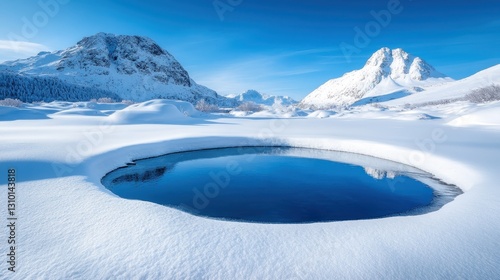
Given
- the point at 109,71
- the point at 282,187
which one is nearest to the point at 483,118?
the point at 282,187

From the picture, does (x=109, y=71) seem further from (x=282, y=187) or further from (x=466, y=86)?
(x=466, y=86)

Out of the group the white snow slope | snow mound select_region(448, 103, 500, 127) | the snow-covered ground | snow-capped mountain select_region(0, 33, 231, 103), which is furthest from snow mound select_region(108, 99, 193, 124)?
snow-capped mountain select_region(0, 33, 231, 103)

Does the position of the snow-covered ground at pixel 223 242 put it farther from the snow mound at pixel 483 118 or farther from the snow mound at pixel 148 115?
the snow mound at pixel 148 115

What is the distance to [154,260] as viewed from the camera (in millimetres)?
3229

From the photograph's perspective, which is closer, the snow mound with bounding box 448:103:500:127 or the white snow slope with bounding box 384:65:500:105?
the snow mound with bounding box 448:103:500:127

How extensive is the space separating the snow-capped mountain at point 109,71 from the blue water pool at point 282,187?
5569 inches

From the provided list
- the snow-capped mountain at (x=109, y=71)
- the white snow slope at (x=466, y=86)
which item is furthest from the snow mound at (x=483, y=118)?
the snow-capped mountain at (x=109, y=71)

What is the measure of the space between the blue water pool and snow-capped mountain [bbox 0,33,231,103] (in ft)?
464

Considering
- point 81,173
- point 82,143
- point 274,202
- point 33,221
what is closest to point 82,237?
point 33,221

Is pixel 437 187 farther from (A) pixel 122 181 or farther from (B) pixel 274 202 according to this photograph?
(A) pixel 122 181

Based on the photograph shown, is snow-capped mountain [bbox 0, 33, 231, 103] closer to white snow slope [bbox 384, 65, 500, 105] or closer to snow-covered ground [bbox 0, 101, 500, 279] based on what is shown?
white snow slope [bbox 384, 65, 500, 105]

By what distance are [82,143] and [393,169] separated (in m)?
13.3

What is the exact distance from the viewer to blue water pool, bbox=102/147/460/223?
6785mm

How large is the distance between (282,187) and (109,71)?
615 ft
